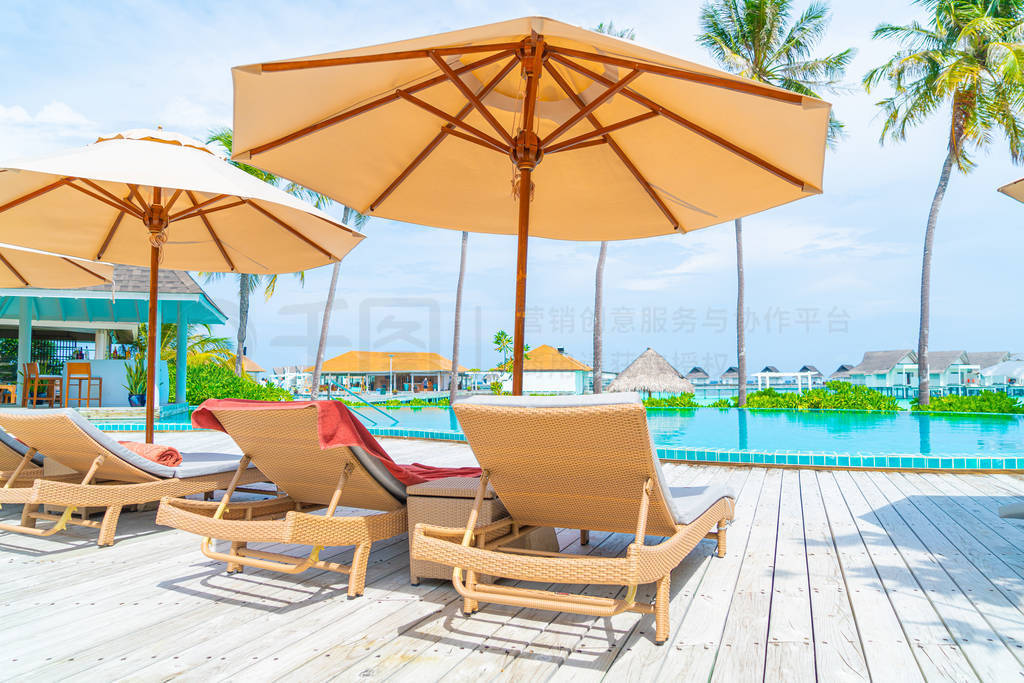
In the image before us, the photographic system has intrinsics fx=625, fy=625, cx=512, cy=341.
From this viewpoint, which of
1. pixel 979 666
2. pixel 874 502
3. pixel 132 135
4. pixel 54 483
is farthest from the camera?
pixel 874 502

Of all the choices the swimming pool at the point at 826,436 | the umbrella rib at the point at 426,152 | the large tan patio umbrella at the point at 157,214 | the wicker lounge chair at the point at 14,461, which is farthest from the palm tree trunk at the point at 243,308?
the umbrella rib at the point at 426,152

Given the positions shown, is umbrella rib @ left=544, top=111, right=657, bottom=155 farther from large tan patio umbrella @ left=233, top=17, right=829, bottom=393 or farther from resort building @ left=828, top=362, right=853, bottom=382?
resort building @ left=828, top=362, right=853, bottom=382

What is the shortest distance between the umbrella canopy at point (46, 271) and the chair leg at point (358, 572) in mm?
4753

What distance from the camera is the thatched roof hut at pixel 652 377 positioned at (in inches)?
1017

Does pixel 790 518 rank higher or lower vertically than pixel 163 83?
lower

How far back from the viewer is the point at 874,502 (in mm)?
4676

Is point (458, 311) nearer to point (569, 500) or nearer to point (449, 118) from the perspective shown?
point (449, 118)

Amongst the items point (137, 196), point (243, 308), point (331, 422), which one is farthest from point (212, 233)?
point (243, 308)

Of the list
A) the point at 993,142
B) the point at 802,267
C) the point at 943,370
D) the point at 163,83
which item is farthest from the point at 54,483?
the point at 943,370

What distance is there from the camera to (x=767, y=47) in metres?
18.6

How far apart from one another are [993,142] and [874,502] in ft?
52.5

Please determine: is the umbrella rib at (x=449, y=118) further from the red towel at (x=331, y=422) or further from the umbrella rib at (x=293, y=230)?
the umbrella rib at (x=293, y=230)

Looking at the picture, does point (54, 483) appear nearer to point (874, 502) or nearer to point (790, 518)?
point (790, 518)

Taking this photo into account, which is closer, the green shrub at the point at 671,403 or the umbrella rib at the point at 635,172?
the umbrella rib at the point at 635,172
